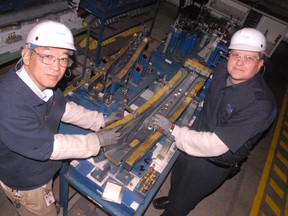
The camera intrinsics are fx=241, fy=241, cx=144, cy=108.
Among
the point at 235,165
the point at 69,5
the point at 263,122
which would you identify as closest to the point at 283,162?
the point at 235,165

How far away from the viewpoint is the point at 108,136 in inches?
92.3

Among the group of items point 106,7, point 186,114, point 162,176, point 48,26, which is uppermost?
point 48,26

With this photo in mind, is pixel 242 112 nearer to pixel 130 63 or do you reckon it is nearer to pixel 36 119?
pixel 36 119

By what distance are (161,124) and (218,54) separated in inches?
111

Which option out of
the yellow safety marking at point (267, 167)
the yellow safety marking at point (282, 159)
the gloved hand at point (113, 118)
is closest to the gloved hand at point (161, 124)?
the gloved hand at point (113, 118)

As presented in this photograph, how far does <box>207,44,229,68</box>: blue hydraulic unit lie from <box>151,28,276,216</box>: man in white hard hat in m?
1.96

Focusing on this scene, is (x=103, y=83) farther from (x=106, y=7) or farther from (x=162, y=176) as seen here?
(x=106, y=7)

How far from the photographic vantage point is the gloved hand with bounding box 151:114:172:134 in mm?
2699

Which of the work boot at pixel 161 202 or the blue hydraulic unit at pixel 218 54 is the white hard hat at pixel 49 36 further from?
the blue hydraulic unit at pixel 218 54

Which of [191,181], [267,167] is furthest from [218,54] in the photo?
[191,181]

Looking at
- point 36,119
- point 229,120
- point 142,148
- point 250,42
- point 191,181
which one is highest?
point 250,42

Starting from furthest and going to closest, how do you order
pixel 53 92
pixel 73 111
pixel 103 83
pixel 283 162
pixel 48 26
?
pixel 283 162
pixel 103 83
pixel 73 111
pixel 53 92
pixel 48 26

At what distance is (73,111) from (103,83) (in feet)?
3.03

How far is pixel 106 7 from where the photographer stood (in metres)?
5.13
